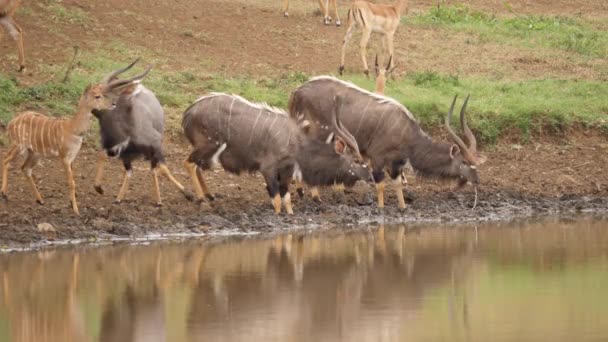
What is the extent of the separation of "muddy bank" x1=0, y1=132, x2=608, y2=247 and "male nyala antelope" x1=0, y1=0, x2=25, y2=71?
2.31 meters

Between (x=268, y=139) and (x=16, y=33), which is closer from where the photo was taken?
(x=268, y=139)

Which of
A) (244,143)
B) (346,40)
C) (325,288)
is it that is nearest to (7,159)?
(244,143)

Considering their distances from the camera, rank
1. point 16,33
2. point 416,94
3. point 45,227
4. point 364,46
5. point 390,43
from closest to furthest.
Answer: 1. point 45,227
2. point 16,33
3. point 416,94
4. point 364,46
5. point 390,43

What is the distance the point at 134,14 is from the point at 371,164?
23.5ft

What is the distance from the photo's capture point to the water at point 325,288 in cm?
1093

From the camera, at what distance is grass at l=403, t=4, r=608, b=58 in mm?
24062

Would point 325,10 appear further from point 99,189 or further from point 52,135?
point 52,135

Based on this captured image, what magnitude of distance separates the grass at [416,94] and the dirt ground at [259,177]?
0.30m

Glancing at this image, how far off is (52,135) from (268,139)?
7.86 ft

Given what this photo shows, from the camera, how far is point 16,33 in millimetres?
18656

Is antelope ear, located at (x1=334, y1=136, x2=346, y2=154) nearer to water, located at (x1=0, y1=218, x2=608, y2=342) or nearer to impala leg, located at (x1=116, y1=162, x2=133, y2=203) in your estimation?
water, located at (x1=0, y1=218, x2=608, y2=342)

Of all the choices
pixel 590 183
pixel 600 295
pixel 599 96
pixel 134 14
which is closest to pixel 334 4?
pixel 134 14

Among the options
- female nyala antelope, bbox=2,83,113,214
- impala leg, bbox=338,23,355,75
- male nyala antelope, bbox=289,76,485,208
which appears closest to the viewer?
female nyala antelope, bbox=2,83,113,214

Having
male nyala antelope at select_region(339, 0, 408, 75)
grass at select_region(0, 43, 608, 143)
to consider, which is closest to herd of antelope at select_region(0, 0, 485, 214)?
grass at select_region(0, 43, 608, 143)
